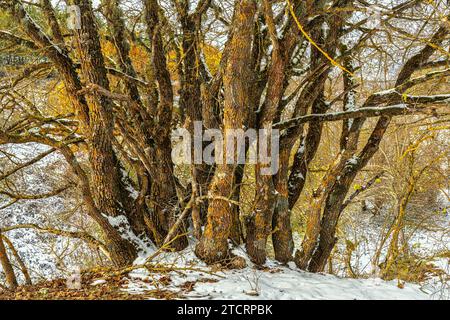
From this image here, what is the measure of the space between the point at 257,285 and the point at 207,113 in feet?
6.93

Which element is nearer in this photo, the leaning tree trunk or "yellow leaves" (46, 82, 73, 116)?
the leaning tree trunk

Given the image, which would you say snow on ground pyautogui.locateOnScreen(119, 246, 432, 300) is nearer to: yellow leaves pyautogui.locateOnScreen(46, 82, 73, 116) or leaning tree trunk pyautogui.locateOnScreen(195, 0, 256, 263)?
leaning tree trunk pyautogui.locateOnScreen(195, 0, 256, 263)

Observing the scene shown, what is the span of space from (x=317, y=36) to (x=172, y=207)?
3.00 m

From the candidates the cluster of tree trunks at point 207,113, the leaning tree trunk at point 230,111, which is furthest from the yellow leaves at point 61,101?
the leaning tree trunk at point 230,111

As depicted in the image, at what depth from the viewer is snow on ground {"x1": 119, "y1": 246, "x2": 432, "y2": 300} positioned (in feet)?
10.7

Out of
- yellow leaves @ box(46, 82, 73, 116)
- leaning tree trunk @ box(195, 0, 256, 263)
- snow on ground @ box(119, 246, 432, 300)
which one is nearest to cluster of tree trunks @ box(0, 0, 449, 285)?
leaning tree trunk @ box(195, 0, 256, 263)

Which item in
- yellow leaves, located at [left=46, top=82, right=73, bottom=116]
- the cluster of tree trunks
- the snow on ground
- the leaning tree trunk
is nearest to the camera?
the snow on ground

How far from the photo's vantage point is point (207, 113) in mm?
4367

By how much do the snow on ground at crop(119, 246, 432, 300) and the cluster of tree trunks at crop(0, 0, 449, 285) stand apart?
351mm

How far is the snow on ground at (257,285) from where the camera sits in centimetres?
325

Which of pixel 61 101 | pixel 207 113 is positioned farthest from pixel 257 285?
pixel 61 101

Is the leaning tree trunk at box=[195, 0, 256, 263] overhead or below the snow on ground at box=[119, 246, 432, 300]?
overhead

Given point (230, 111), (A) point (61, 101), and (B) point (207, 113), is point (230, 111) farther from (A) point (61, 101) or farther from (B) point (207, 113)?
(A) point (61, 101)

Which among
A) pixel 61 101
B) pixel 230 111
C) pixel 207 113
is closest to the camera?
pixel 230 111
